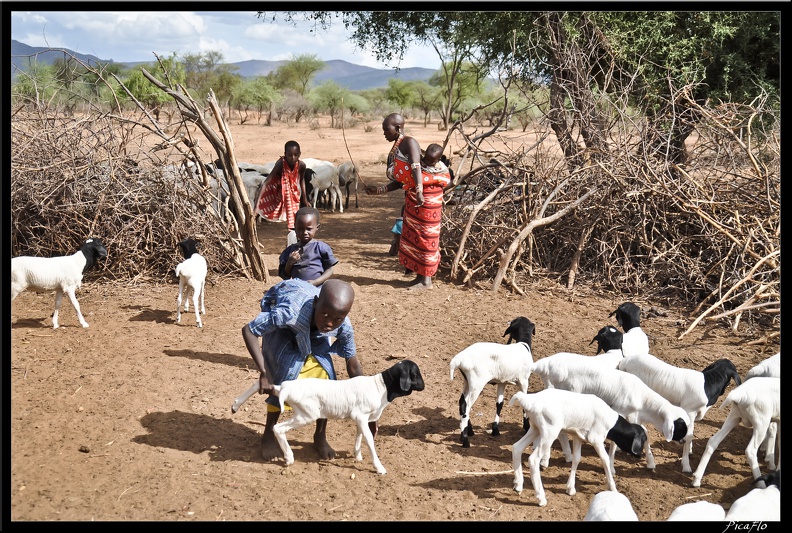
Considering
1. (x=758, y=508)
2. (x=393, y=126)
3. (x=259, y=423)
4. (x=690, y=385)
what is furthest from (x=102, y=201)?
(x=758, y=508)

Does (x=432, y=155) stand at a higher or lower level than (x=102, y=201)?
higher

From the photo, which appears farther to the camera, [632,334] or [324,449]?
[632,334]

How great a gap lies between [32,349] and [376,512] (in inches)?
140

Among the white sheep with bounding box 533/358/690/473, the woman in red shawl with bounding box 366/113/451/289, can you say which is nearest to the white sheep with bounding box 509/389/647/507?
the white sheep with bounding box 533/358/690/473

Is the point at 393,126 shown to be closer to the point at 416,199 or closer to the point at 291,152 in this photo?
the point at 416,199

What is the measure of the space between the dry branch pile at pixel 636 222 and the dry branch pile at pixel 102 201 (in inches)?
115

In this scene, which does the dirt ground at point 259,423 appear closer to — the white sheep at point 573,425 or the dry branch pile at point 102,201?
the white sheep at point 573,425

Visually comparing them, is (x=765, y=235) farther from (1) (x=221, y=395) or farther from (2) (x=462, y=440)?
(1) (x=221, y=395)

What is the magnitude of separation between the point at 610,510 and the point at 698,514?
38cm

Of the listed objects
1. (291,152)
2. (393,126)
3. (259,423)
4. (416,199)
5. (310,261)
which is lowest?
(259,423)

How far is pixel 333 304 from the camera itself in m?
3.93

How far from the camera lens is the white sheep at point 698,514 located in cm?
336

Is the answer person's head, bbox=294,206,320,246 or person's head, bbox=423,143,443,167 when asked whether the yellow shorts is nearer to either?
person's head, bbox=294,206,320,246

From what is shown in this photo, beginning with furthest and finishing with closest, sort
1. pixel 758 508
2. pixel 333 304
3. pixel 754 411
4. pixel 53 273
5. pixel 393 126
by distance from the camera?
pixel 393 126 < pixel 53 273 < pixel 754 411 < pixel 333 304 < pixel 758 508
